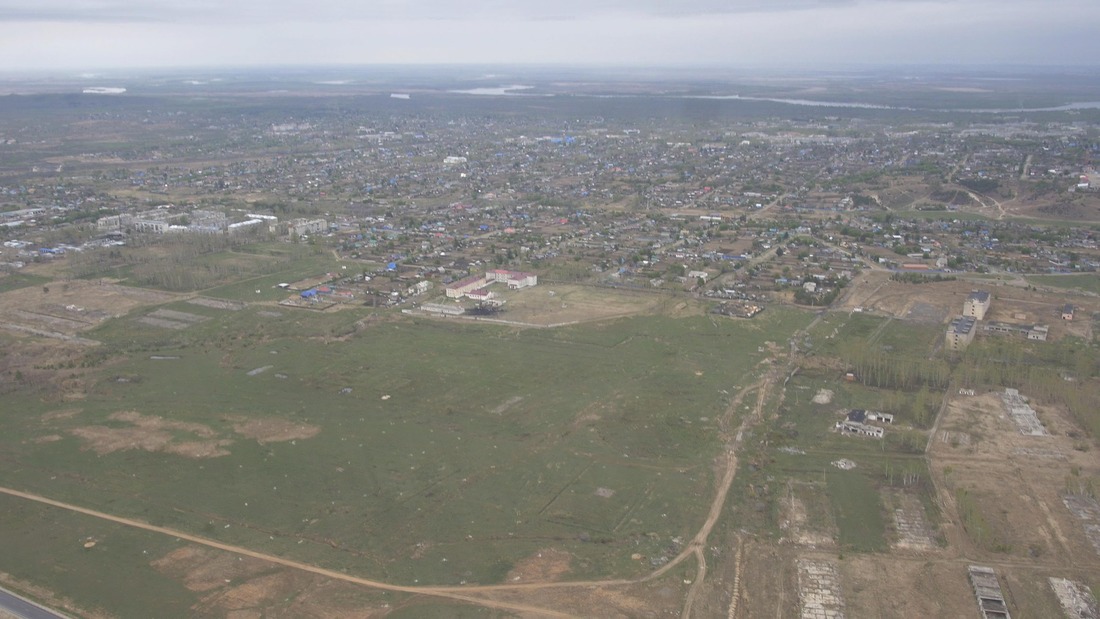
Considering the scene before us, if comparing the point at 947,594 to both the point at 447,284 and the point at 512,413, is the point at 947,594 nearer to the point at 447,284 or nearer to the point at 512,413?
the point at 512,413

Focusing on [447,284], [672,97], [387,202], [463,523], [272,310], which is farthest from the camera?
[672,97]

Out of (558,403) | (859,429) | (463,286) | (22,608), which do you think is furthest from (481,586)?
(463,286)

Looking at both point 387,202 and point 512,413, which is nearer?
point 512,413

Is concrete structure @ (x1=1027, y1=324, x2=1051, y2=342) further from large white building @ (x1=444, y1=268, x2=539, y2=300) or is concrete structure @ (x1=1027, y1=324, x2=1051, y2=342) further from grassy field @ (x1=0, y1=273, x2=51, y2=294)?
grassy field @ (x1=0, y1=273, x2=51, y2=294)

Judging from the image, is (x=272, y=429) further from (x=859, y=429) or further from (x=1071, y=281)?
(x=1071, y=281)

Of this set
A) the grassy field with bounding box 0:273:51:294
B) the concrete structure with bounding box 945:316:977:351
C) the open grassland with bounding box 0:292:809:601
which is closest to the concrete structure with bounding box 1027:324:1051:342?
the concrete structure with bounding box 945:316:977:351

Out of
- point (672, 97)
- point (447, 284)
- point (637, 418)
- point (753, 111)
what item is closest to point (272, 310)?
point (447, 284)

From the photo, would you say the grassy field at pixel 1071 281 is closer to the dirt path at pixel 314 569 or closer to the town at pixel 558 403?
the town at pixel 558 403

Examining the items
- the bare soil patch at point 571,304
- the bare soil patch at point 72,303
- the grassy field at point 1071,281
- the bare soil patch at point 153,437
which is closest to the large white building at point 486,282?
the bare soil patch at point 571,304

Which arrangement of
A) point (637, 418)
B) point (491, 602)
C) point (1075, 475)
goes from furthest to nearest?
point (637, 418), point (1075, 475), point (491, 602)
